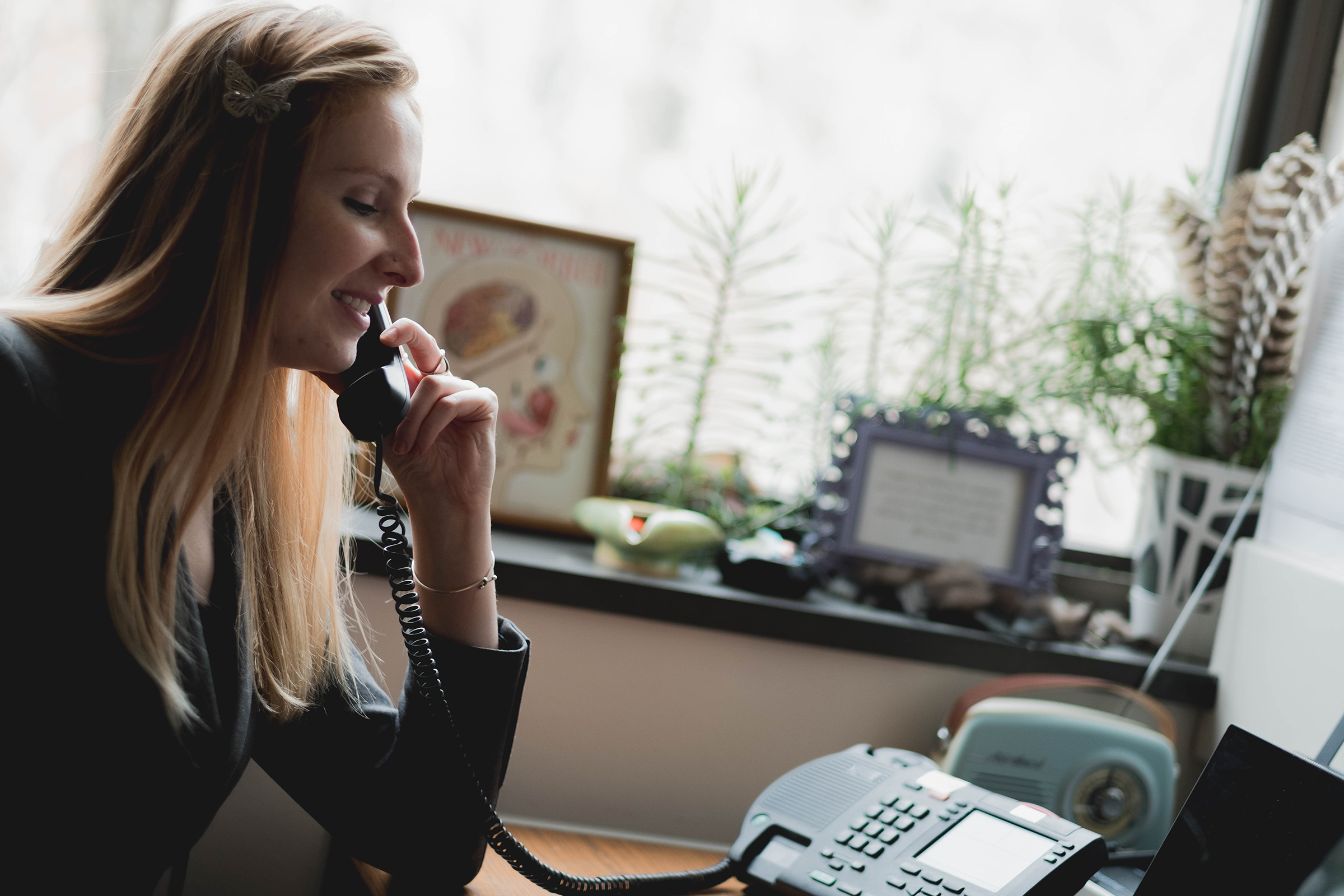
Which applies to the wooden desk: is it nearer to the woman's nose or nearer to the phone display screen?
the phone display screen

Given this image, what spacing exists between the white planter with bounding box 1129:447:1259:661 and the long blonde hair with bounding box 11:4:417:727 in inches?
44.0

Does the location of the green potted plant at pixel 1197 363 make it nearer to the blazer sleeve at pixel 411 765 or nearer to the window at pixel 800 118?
the window at pixel 800 118

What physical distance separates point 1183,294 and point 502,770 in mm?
1141

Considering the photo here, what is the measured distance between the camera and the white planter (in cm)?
141

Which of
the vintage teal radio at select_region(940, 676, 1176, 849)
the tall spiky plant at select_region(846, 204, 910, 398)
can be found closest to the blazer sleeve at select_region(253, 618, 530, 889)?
the vintage teal radio at select_region(940, 676, 1176, 849)

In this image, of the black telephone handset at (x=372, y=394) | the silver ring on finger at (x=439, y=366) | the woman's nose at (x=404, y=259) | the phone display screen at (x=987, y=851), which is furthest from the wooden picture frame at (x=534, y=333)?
the phone display screen at (x=987, y=851)

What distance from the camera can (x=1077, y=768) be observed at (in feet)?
3.88

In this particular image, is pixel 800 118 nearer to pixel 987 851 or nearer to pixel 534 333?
pixel 534 333

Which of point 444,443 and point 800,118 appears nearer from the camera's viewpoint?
point 444,443

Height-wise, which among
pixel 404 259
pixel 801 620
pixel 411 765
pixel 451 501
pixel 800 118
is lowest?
pixel 411 765

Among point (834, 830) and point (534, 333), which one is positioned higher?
point (534, 333)

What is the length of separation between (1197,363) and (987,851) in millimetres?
830

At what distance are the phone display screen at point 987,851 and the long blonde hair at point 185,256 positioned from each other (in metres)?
0.62

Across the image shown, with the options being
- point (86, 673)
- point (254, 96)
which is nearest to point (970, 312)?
point (254, 96)
